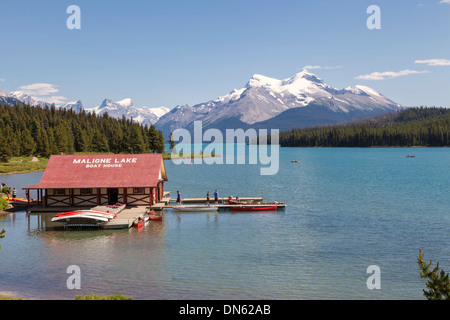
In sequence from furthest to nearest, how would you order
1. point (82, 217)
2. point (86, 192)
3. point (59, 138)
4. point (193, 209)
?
point (59, 138) < point (193, 209) < point (86, 192) < point (82, 217)

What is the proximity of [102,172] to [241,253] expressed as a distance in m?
26.2

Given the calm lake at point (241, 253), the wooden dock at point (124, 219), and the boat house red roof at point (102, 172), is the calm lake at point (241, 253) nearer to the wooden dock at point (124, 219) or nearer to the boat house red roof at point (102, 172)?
the wooden dock at point (124, 219)

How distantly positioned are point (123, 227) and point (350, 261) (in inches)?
920

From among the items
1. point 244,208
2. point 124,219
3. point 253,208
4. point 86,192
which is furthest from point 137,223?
point 253,208

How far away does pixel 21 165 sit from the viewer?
11325 centimetres

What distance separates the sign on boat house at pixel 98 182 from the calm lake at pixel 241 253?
342 centimetres

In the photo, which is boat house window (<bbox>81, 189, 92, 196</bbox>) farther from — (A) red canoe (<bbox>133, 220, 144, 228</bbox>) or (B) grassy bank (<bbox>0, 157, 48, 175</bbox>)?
(B) grassy bank (<bbox>0, 157, 48, 175</bbox>)

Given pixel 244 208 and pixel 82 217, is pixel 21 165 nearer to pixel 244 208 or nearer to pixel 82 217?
pixel 82 217

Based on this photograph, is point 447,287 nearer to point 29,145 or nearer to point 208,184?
point 208,184

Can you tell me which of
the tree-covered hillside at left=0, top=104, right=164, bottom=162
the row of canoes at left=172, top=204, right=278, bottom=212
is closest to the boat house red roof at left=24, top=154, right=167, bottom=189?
the row of canoes at left=172, top=204, right=278, bottom=212

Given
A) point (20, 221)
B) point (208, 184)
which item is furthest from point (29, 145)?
point (20, 221)

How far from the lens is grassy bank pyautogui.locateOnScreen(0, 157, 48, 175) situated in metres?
102

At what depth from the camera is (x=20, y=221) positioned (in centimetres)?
4538

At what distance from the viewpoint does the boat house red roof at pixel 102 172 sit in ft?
161
